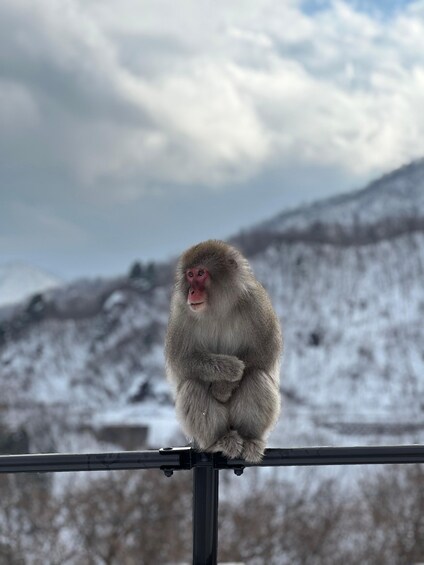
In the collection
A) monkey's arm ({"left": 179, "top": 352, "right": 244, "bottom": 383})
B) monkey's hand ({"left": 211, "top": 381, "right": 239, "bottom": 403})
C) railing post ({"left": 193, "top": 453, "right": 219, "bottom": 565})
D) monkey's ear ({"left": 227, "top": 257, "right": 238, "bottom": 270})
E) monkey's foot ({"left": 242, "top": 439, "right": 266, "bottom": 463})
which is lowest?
railing post ({"left": 193, "top": 453, "right": 219, "bottom": 565})

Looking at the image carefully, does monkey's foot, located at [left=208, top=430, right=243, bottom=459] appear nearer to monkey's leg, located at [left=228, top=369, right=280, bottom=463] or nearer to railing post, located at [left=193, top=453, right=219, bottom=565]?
monkey's leg, located at [left=228, top=369, right=280, bottom=463]

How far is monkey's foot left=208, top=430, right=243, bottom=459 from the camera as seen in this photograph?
2421 mm

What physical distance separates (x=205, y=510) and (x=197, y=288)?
30.5 inches

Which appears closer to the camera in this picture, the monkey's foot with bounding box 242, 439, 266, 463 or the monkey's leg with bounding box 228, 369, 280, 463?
the monkey's foot with bounding box 242, 439, 266, 463

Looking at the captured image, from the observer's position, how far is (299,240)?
177ft

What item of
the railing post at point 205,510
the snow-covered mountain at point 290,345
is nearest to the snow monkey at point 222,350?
the railing post at point 205,510

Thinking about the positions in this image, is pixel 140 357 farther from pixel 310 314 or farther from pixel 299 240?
pixel 299 240

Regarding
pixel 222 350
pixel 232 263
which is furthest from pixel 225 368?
pixel 232 263

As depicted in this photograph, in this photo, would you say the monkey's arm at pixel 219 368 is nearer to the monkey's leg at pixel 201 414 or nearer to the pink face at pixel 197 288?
the monkey's leg at pixel 201 414

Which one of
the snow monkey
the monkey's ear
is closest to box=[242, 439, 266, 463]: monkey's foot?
the snow monkey

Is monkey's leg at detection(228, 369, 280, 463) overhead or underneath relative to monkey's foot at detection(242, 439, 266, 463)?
overhead

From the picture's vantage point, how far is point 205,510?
2082mm

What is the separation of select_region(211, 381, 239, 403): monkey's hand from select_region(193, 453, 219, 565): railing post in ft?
1.60

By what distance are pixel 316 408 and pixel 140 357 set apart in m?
9.57
